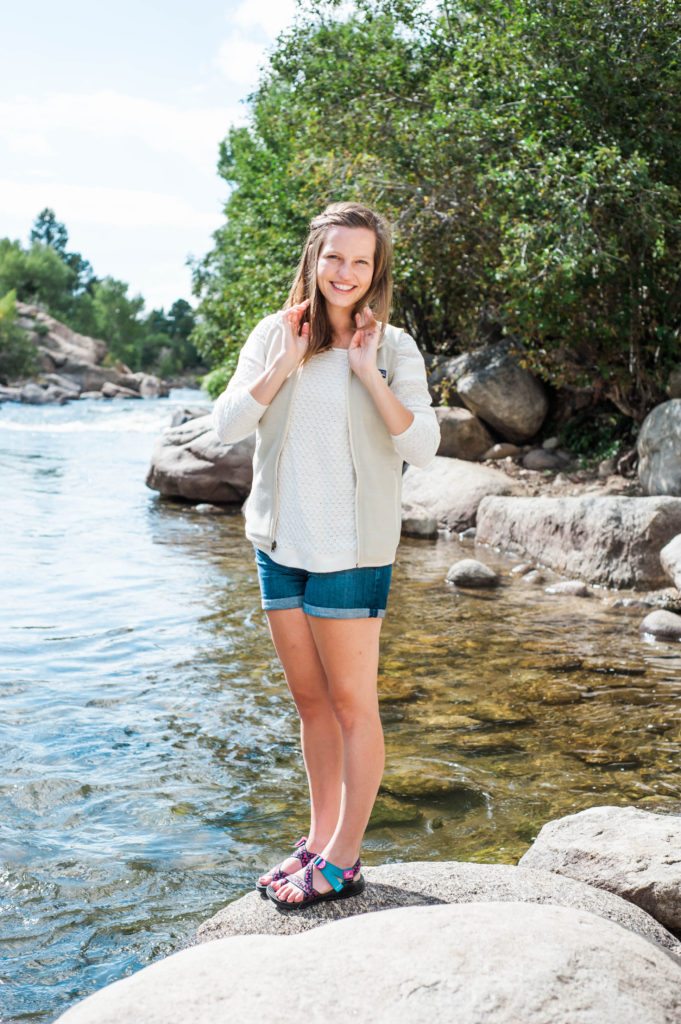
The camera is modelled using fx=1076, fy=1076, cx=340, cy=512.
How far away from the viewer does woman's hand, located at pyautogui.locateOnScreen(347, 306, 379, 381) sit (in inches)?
117

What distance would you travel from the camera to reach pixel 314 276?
3.12 metres

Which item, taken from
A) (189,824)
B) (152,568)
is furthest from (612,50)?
(189,824)

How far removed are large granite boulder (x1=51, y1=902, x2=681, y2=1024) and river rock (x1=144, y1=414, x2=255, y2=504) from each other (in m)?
11.4

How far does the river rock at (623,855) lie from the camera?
3320mm

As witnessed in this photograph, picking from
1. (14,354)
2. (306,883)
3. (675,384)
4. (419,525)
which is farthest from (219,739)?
(14,354)

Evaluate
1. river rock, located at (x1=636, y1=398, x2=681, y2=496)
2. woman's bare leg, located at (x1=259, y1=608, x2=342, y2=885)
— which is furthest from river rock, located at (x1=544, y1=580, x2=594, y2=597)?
woman's bare leg, located at (x1=259, y1=608, x2=342, y2=885)

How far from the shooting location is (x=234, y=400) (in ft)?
10.0

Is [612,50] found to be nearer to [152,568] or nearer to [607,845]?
[152,568]

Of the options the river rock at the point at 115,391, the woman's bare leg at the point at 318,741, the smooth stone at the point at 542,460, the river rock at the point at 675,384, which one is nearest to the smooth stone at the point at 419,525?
the smooth stone at the point at 542,460

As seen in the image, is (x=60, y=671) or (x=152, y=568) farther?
(x=152, y=568)

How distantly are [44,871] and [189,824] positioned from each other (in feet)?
2.17

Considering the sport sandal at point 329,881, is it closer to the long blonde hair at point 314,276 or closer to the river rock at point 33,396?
the long blonde hair at point 314,276

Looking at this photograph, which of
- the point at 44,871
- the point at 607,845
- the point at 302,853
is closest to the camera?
the point at 302,853

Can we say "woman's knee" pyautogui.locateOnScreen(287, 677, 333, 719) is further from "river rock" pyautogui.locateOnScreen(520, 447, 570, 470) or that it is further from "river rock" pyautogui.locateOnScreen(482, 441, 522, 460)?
"river rock" pyautogui.locateOnScreen(482, 441, 522, 460)
